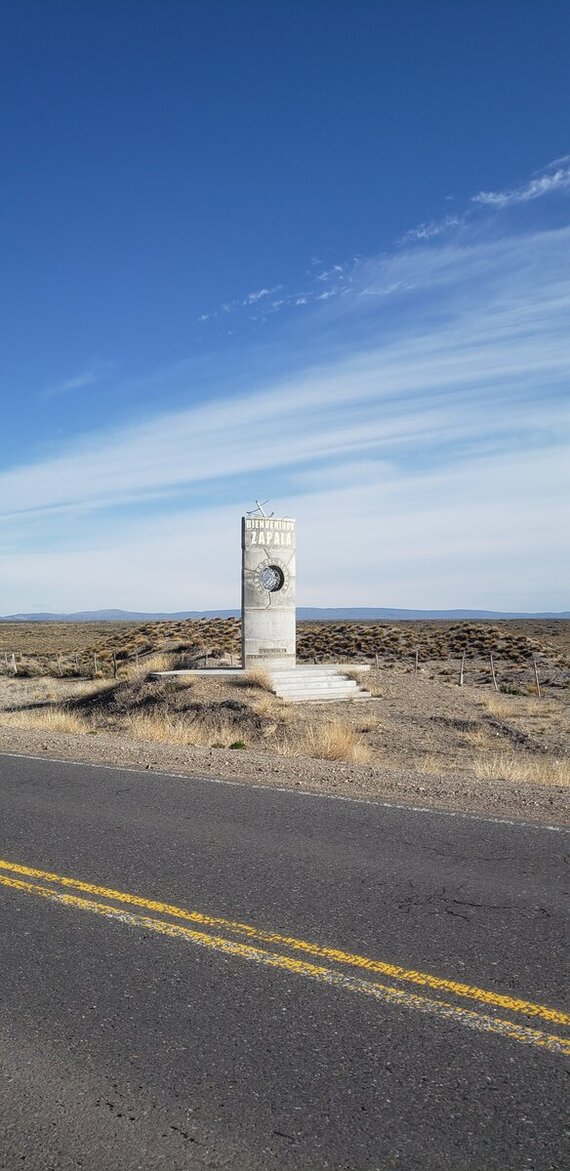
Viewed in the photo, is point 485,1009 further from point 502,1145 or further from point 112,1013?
point 112,1013

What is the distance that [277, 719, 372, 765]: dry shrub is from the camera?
13.5m

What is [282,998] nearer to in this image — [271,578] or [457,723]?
[457,723]

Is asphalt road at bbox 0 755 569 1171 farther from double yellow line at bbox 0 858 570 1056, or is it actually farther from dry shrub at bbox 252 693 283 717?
dry shrub at bbox 252 693 283 717

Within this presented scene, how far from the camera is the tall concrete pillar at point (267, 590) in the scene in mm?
27125

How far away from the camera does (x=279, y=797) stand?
8742 millimetres

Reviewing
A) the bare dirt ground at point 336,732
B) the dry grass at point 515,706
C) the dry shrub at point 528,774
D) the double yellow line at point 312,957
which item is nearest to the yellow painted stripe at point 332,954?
the double yellow line at point 312,957

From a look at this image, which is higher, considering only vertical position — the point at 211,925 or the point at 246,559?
the point at 246,559

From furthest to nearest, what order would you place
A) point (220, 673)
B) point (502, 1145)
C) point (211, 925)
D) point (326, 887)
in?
point (220, 673) → point (326, 887) → point (211, 925) → point (502, 1145)

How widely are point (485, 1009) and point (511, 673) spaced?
109 ft

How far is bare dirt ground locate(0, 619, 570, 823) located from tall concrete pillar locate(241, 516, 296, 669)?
10.3ft

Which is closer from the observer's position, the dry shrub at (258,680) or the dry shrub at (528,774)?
the dry shrub at (528,774)

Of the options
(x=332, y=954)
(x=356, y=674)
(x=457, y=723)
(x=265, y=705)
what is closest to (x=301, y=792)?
(x=332, y=954)

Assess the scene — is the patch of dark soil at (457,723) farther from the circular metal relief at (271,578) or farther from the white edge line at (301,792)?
the white edge line at (301,792)

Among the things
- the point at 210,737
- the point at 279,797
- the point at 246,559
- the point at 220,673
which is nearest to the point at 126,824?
the point at 279,797
